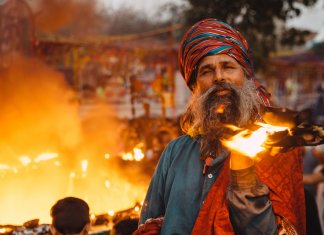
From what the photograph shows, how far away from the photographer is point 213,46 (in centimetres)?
253

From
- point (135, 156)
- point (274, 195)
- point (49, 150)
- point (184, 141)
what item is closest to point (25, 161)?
point (135, 156)

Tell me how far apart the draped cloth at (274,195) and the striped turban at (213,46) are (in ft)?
1.62

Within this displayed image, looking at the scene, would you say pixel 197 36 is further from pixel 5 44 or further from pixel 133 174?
pixel 5 44

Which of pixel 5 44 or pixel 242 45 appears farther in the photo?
pixel 5 44

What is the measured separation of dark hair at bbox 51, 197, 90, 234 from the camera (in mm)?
3373

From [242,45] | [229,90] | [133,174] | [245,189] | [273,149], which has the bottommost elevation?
[133,174]

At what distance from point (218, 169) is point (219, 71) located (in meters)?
0.61

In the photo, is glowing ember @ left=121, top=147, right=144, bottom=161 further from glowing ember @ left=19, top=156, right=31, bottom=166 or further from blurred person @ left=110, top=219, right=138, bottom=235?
blurred person @ left=110, top=219, right=138, bottom=235

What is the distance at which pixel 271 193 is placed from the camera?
2.07m

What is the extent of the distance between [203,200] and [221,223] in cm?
26

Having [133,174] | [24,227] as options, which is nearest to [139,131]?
[133,174]

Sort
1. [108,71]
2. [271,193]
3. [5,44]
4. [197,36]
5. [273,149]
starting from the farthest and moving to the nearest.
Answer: [108,71] → [5,44] → [197,36] → [271,193] → [273,149]

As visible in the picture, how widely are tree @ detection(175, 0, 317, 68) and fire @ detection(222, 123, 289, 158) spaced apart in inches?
242

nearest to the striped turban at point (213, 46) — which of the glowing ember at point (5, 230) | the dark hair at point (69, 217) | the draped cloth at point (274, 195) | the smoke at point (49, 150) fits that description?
the draped cloth at point (274, 195)
